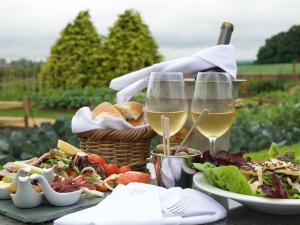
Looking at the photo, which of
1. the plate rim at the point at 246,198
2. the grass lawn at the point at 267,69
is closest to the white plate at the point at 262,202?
the plate rim at the point at 246,198

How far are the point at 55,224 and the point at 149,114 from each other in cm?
53

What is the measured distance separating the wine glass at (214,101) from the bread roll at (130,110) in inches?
17.7

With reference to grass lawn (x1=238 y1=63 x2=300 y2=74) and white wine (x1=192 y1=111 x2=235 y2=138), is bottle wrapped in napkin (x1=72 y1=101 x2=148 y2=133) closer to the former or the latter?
white wine (x1=192 y1=111 x2=235 y2=138)

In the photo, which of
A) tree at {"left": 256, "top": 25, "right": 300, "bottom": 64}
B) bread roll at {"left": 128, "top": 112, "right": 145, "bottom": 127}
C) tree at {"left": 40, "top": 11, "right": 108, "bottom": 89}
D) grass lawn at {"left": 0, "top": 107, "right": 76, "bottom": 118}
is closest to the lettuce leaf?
bread roll at {"left": 128, "top": 112, "right": 145, "bottom": 127}

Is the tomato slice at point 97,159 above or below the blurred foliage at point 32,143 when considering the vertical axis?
above

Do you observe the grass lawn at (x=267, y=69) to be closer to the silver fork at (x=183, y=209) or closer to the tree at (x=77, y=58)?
the tree at (x=77, y=58)

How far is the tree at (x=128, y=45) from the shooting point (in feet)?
50.4

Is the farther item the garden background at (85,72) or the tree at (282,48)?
the tree at (282,48)

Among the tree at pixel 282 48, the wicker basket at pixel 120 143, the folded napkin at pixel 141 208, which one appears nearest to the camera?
the folded napkin at pixel 141 208

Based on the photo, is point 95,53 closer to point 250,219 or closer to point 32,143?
point 32,143

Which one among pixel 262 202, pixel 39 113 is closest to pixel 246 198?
pixel 262 202

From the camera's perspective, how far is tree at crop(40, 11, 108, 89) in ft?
51.0

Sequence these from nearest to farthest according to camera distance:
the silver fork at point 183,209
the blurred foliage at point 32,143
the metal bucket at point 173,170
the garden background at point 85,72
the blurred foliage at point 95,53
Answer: the silver fork at point 183,209
the metal bucket at point 173,170
the blurred foliage at point 32,143
the garden background at point 85,72
the blurred foliage at point 95,53

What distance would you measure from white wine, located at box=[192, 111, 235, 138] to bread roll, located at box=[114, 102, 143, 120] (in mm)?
450
